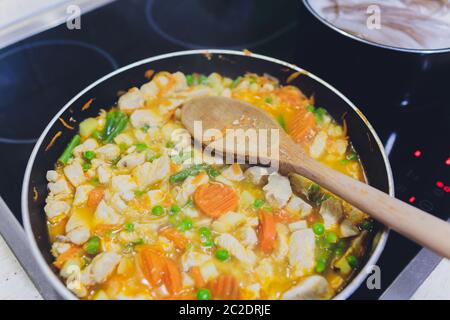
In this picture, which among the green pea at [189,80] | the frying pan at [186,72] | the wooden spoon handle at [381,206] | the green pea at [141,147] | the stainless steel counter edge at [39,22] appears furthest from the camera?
the green pea at [189,80]

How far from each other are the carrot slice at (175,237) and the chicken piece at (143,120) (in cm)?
54

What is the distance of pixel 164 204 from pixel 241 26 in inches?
51.2

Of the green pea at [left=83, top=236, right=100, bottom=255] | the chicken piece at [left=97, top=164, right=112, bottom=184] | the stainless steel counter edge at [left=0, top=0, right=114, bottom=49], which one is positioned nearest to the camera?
the green pea at [left=83, top=236, right=100, bottom=255]

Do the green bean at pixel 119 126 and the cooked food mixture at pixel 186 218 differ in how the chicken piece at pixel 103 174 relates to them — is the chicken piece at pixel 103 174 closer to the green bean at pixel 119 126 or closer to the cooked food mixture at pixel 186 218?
the cooked food mixture at pixel 186 218

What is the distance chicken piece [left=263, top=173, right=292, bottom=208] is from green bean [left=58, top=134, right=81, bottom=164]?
83 centimetres

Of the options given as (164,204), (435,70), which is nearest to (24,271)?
(164,204)

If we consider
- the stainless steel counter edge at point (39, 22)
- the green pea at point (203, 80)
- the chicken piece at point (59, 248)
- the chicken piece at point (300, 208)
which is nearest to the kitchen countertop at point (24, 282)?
the chicken piece at point (59, 248)

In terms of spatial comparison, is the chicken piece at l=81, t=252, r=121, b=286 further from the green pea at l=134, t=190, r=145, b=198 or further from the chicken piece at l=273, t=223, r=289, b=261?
the chicken piece at l=273, t=223, r=289, b=261

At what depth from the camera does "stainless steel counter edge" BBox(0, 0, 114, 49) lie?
1832 millimetres

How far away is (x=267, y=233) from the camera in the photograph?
1.44 meters

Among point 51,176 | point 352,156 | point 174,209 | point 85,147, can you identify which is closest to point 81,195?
point 51,176

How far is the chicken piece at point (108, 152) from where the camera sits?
1.68 meters

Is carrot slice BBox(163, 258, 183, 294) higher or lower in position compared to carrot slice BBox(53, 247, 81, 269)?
lower

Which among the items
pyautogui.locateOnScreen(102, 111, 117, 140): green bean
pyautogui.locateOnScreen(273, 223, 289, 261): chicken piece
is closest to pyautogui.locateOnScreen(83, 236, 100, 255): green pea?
pyautogui.locateOnScreen(102, 111, 117, 140): green bean
